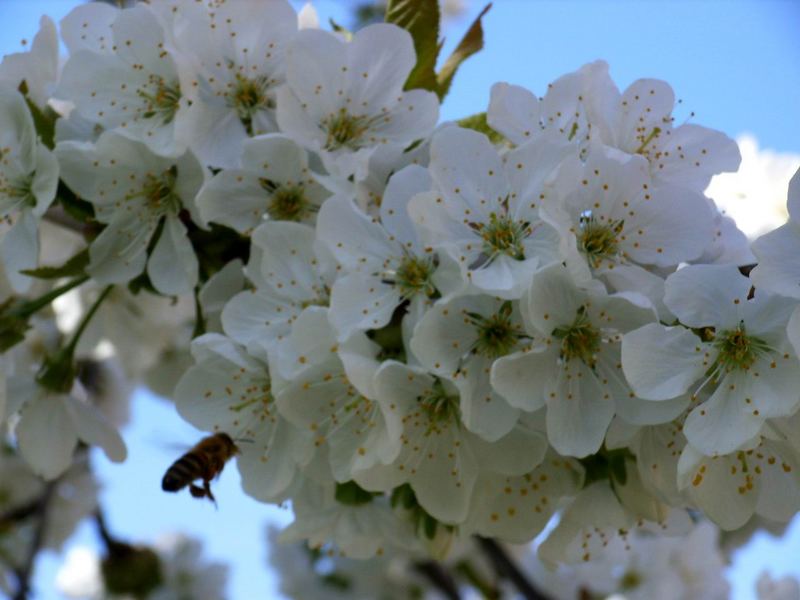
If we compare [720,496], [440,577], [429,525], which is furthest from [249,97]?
[440,577]

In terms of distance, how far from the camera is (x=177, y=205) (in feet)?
7.68

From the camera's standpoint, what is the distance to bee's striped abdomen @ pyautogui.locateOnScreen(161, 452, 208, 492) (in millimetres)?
2352

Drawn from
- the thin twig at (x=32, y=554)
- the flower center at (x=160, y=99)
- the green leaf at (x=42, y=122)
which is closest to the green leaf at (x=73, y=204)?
the green leaf at (x=42, y=122)

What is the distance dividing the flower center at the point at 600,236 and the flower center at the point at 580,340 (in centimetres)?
14

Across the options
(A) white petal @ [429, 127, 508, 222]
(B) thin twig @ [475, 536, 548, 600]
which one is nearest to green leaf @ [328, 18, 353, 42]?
(A) white petal @ [429, 127, 508, 222]

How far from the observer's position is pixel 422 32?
245 cm

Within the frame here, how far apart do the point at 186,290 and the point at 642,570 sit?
10.1ft

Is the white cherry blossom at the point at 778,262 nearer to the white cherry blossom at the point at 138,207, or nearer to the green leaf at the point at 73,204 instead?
the white cherry blossom at the point at 138,207

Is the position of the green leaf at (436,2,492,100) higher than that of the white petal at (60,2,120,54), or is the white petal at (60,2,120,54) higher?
the green leaf at (436,2,492,100)

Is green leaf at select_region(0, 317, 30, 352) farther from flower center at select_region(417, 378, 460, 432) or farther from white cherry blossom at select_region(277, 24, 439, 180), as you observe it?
flower center at select_region(417, 378, 460, 432)

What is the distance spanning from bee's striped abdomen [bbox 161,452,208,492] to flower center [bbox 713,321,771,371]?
117cm

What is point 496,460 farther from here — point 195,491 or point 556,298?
point 195,491

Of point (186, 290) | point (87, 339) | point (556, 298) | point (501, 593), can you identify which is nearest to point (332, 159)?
point (186, 290)

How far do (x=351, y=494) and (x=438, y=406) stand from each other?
568 mm
